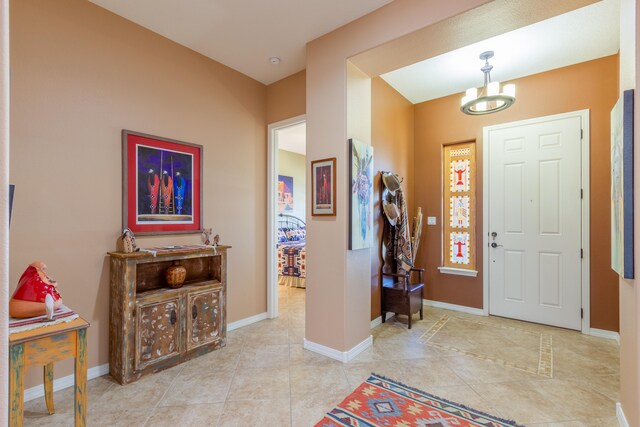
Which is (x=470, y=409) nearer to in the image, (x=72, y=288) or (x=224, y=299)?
(x=224, y=299)

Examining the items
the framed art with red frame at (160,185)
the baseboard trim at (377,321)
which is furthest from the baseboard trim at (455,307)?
the framed art with red frame at (160,185)

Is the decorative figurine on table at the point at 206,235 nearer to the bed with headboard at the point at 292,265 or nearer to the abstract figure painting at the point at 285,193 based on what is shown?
the bed with headboard at the point at 292,265

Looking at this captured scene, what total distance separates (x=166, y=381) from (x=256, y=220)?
1873 millimetres

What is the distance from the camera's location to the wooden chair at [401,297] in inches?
133

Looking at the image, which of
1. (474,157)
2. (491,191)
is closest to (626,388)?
(491,191)

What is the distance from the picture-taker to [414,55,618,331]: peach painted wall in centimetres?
313

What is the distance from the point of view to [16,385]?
4.43 feet

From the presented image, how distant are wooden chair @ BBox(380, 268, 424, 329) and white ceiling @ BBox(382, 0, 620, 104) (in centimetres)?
240

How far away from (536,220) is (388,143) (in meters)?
2.00

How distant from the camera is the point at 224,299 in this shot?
2.86 metres

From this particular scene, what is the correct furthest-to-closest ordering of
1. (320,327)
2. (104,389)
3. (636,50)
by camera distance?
1. (320,327)
2. (104,389)
3. (636,50)

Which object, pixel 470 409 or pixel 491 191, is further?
pixel 491 191

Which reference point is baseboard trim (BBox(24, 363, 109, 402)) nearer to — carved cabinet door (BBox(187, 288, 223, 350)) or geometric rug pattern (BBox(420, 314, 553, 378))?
carved cabinet door (BBox(187, 288, 223, 350))

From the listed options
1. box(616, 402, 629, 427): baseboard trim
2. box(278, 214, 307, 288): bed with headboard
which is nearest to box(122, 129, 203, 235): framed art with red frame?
box(278, 214, 307, 288): bed with headboard
